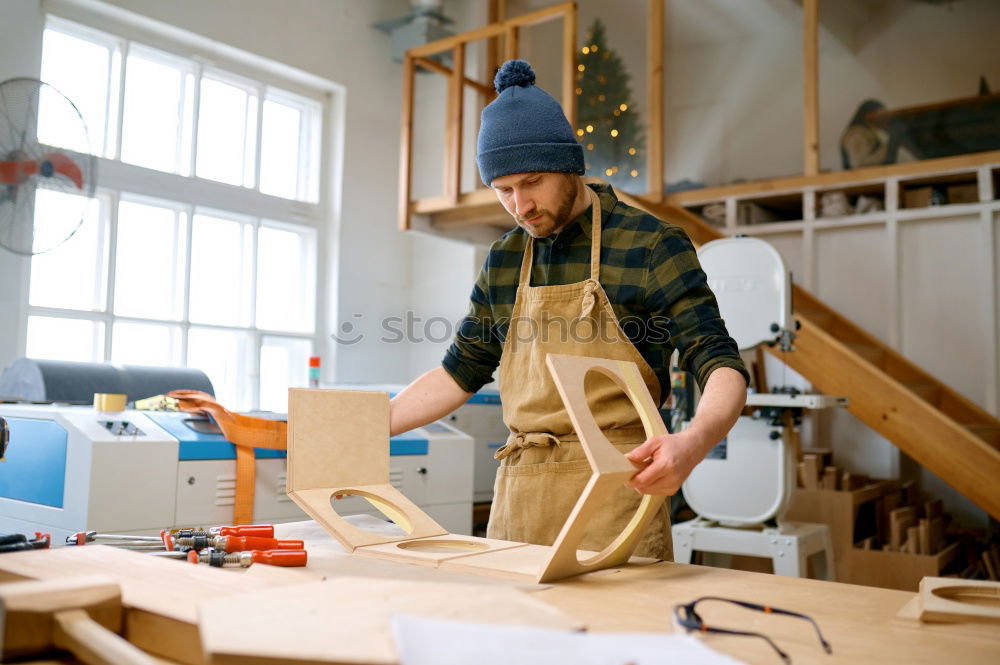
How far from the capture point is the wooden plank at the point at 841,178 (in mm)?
4801

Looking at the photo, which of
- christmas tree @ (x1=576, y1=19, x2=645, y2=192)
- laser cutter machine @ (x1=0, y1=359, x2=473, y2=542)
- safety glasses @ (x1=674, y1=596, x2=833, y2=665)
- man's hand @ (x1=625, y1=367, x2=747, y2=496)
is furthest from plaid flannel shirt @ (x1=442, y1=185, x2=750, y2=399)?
christmas tree @ (x1=576, y1=19, x2=645, y2=192)

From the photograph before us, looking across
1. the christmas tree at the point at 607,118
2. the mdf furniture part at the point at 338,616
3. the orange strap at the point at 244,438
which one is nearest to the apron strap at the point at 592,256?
the mdf furniture part at the point at 338,616

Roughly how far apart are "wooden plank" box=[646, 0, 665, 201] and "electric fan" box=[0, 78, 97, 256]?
3.21 metres

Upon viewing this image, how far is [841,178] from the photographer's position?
5113 mm

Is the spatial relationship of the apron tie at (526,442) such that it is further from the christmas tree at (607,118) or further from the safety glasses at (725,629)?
the christmas tree at (607,118)

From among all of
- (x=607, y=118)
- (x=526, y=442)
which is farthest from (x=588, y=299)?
(x=607, y=118)

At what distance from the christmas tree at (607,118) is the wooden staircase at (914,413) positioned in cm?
138

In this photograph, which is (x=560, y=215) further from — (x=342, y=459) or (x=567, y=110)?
(x=567, y=110)

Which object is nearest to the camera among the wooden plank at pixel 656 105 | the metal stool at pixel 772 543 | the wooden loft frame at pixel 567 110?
the metal stool at pixel 772 543

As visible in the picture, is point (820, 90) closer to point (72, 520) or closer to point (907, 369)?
point (907, 369)

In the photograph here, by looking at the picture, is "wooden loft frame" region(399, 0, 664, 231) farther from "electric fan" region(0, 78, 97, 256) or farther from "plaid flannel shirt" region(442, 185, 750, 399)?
"plaid flannel shirt" region(442, 185, 750, 399)

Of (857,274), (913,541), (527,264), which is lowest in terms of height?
(913,541)

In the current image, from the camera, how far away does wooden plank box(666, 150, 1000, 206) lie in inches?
189

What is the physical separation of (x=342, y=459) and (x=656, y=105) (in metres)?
4.39
